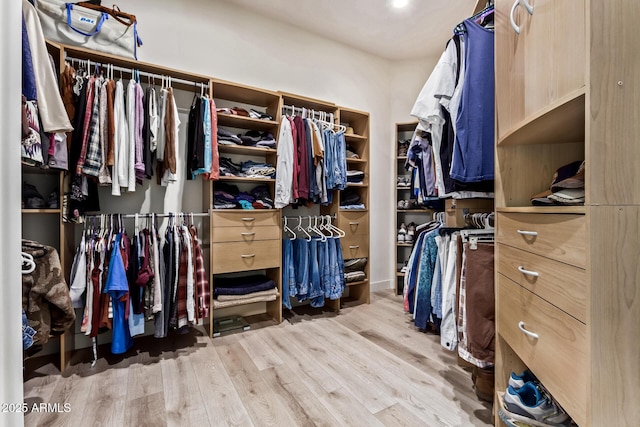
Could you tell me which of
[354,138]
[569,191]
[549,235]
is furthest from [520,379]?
[354,138]

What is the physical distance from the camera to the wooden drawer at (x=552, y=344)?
67 cm

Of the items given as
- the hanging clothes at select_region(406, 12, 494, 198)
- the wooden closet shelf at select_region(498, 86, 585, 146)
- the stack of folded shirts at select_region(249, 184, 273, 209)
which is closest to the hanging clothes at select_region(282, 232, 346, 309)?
the stack of folded shirts at select_region(249, 184, 273, 209)

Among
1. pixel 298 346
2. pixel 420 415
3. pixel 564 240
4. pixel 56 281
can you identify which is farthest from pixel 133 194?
pixel 564 240

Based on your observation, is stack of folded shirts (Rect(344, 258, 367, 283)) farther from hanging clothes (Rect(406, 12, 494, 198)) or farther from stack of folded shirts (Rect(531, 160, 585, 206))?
stack of folded shirts (Rect(531, 160, 585, 206))

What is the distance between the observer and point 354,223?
295 cm

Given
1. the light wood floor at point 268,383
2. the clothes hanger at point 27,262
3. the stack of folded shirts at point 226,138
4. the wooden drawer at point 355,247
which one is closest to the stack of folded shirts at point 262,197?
the stack of folded shirts at point 226,138

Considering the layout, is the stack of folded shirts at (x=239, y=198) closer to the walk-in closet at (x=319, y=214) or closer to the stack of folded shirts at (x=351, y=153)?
the walk-in closet at (x=319, y=214)

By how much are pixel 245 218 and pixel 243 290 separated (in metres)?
0.59

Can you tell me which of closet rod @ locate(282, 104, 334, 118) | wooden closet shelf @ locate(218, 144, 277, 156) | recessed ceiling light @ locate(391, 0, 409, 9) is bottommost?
wooden closet shelf @ locate(218, 144, 277, 156)

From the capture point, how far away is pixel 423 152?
197 cm

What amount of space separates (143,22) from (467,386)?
343 cm

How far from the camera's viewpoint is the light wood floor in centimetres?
136

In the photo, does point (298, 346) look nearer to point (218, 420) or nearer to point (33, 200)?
point (218, 420)

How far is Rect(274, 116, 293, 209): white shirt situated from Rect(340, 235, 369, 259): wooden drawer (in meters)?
0.80
